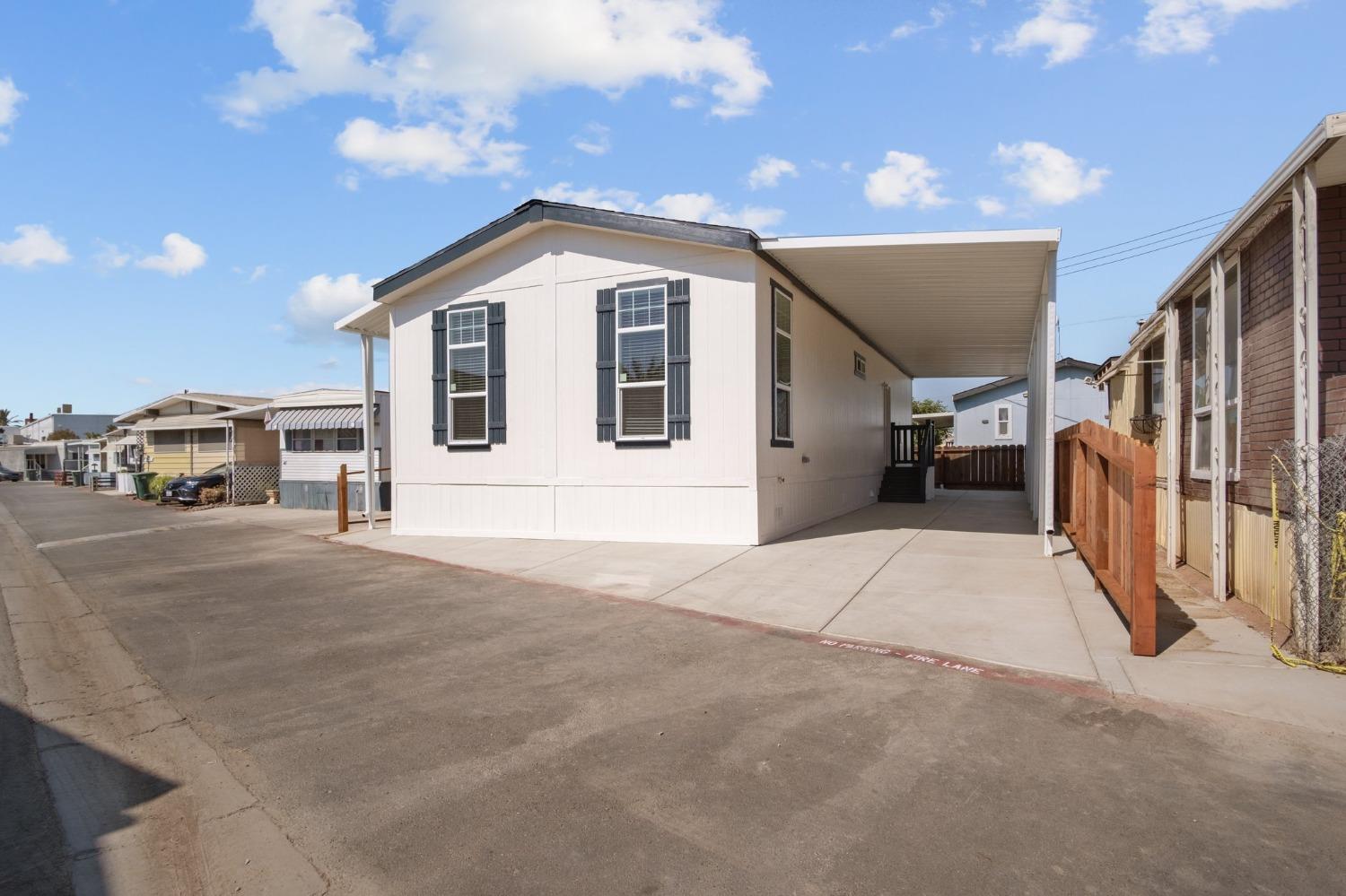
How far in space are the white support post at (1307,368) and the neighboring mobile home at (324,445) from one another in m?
17.6

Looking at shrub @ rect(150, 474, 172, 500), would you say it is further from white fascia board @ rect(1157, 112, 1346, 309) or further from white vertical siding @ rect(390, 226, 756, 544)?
white fascia board @ rect(1157, 112, 1346, 309)

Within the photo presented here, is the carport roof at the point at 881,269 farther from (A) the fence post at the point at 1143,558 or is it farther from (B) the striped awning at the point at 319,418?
(B) the striped awning at the point at 319,418

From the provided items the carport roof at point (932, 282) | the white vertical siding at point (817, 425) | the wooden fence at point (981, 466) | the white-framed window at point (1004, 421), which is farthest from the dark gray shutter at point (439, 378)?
the white-framed window at point (1004, 421)

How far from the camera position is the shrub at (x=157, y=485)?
85.9ft

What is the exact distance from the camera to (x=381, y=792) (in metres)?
3.21

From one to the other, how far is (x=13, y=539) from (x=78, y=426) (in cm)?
6648

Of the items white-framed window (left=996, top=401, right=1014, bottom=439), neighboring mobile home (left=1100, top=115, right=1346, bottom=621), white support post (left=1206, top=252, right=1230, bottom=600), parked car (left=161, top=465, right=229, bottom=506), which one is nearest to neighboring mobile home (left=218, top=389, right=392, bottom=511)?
parked car (left=161, top=465, right=229, bottom=506)

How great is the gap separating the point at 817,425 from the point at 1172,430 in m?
5.26

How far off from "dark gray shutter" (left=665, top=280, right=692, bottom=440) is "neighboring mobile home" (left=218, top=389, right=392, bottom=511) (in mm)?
11043

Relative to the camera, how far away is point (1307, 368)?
4.93 m

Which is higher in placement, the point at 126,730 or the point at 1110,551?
the point at 1110,551

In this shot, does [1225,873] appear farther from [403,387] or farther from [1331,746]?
[403,387]

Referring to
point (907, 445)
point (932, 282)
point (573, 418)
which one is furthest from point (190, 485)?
Answer: point (932, 282)

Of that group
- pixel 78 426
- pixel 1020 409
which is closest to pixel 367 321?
pixel 1020 409
